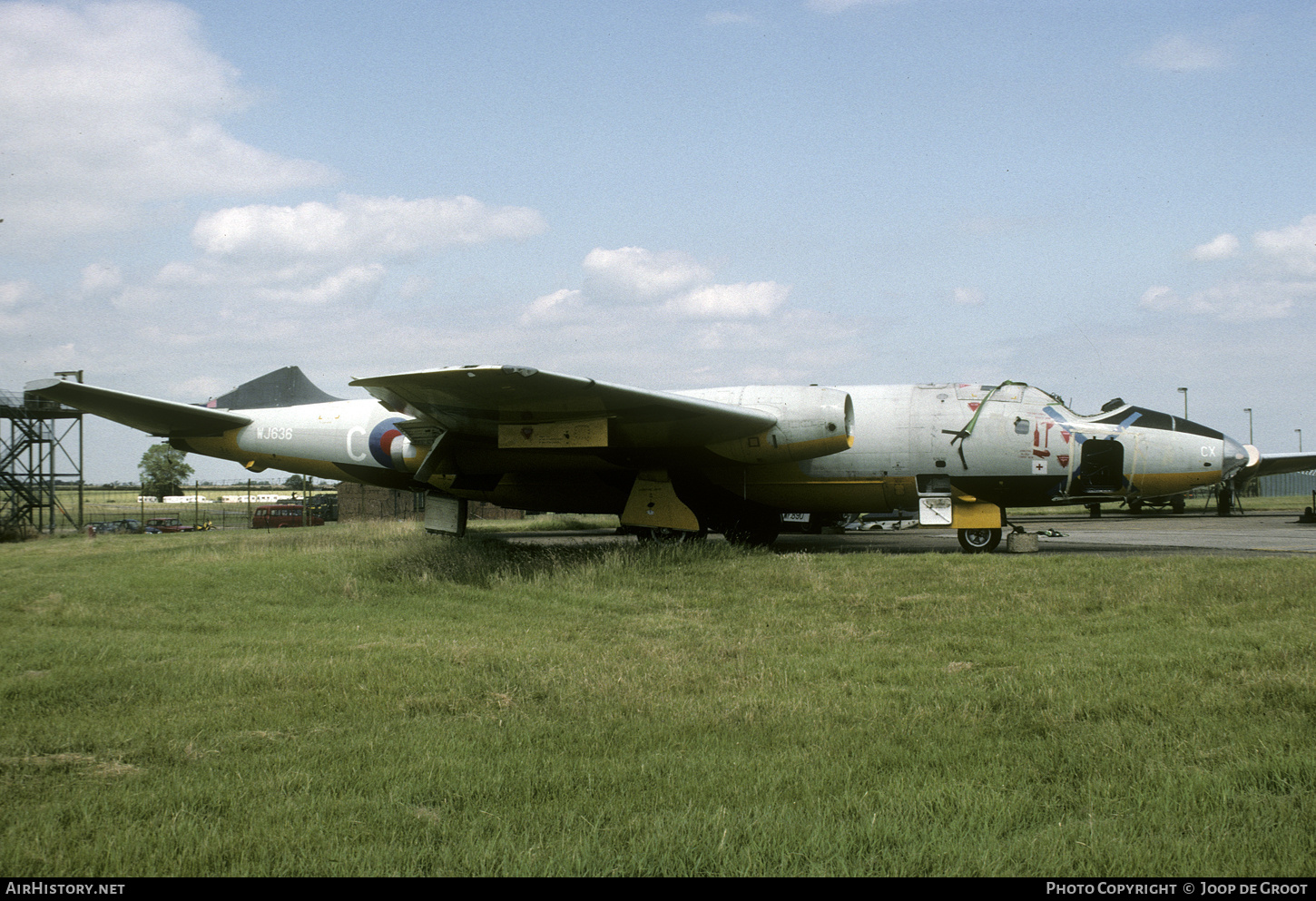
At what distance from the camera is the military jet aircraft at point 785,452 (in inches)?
536

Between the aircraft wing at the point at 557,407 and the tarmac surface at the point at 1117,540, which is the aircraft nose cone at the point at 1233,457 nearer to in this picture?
the tarmac surface at the point at 1117,540

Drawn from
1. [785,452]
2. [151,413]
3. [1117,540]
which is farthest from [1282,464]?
[151,413]

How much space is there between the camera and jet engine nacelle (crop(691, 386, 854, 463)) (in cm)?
1371

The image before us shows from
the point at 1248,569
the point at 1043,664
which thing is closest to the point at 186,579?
the point at 1043,664

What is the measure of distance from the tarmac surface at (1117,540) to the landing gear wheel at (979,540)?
19cm

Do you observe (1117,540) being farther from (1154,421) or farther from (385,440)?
(385,440)

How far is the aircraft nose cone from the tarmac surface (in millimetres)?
1390

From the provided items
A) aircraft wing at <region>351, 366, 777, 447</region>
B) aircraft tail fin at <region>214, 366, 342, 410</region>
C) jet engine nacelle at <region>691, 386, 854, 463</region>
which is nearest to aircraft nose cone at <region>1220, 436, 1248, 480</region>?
jet engine nacelle at <region>691, 386, 854, 463</region>

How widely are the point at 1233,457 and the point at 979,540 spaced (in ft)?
14.4

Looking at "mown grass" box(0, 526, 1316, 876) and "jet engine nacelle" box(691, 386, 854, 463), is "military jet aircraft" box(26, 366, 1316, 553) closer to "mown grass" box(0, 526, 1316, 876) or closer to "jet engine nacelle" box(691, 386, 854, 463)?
"jet engine nacelle" box(691, 386, 854, 463)

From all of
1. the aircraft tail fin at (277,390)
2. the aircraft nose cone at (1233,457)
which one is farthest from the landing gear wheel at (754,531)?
the aircraft tail fin at (277,390)

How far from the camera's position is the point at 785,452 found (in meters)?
14.2

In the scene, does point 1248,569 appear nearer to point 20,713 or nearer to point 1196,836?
point 1196,836

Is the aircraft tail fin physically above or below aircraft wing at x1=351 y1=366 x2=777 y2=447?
above
